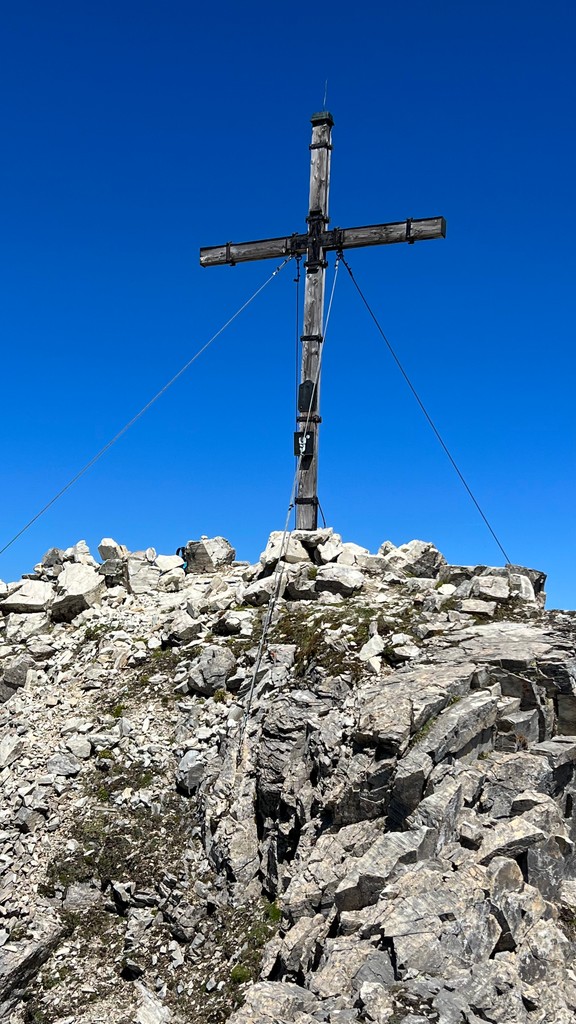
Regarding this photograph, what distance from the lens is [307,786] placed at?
9.94m

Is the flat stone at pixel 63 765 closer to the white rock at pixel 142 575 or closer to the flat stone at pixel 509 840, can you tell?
the white rock at pixel 142 575

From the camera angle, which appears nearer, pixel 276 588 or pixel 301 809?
pixel 301 809

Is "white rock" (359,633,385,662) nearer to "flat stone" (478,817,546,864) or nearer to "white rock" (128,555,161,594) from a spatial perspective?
"flat stone" (478,817,546,864)

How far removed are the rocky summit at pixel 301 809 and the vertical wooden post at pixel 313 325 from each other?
2.11 m

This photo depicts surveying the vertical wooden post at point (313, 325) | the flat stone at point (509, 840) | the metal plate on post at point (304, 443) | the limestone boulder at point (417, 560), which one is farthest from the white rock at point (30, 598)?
the flat stone at point (509, 840)

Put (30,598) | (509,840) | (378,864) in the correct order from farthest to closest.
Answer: (30,598) < (509,840) < (378,864)

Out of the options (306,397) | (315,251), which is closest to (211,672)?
(306,397)

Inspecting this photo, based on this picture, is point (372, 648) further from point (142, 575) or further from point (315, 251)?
point (315, 251)

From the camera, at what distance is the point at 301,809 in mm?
9680

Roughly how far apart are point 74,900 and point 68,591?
729 centimetres

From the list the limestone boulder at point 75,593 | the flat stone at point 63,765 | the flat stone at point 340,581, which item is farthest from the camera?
the limestone boulder at point 75,593

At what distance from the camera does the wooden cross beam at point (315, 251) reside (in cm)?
1617

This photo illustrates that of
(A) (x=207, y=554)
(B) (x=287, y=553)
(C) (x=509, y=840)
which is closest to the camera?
(C) (x=509, y=840)

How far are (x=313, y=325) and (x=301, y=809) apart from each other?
34.2 ft
